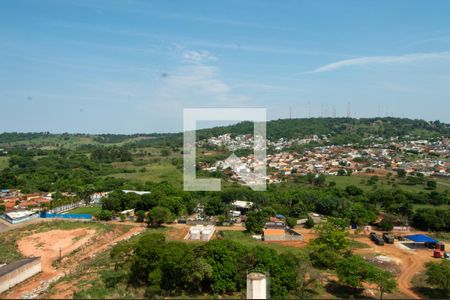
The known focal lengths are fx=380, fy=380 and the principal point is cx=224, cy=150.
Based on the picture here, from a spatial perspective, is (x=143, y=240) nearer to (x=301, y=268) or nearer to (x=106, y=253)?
(x=106, y=253)

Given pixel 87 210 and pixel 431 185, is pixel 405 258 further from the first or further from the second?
pixel 431 185

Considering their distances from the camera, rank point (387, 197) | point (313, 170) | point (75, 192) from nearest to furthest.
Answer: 1. point (387, 197)
2. point (75, 192)
3. point (313, 170)

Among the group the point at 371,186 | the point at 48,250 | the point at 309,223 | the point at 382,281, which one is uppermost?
the point at 371,186

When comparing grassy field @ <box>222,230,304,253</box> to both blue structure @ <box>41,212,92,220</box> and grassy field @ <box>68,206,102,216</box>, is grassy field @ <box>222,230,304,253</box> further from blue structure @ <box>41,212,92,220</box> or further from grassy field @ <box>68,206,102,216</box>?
grassy field @ <box>68,206,102,216</box>

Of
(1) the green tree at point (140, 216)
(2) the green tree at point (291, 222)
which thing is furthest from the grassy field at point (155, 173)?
(2) the green tree at point (291, 222)

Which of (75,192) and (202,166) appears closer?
(75,192)

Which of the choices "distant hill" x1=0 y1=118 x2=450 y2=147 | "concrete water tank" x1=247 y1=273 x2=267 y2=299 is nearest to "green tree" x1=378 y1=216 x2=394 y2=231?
"concrete water tank" x1=247 y1=273 x2=267 y2=299

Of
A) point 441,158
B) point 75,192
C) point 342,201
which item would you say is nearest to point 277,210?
point 342,201

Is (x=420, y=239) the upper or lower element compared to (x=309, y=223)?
lower

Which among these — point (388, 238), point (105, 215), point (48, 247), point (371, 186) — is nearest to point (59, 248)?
point (48, 247)
